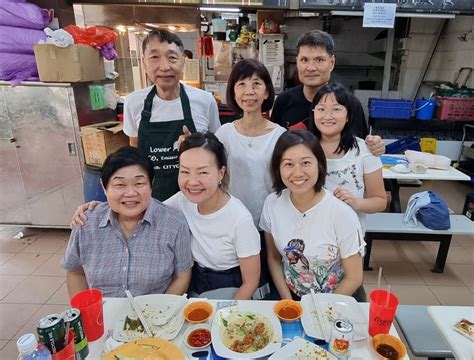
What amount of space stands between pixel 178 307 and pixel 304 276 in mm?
622

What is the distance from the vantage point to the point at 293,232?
5.28 feet

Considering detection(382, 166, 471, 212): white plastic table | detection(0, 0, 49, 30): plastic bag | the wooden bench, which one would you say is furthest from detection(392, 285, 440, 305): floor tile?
detection(0, 0, 49, 30): plastic bag

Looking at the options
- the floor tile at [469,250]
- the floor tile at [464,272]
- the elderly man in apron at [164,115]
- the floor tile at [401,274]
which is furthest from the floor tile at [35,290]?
the floor tile at [469,250]

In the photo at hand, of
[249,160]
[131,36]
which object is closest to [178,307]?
[249,160]

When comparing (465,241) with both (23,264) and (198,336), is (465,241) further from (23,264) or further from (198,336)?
(23,264)

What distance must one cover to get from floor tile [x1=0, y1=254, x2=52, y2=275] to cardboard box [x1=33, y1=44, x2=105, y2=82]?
1.82 meters

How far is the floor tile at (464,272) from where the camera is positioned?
3.11 meters

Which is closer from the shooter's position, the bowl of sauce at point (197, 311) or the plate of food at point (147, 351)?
the plate of food at point (147, 351)

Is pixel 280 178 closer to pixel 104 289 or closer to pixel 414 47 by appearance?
pixel 104 289

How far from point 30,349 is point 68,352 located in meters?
0.15

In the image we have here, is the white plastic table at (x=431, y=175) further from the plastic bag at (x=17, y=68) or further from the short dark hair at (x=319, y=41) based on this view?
the plastic bag at (x=17, y=68)

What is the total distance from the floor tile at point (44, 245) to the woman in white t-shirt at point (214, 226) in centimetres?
266

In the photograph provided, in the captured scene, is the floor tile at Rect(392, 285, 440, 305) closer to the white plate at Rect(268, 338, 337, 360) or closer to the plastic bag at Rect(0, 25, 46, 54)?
the white plate at Rect(268, 338, 337, 360)

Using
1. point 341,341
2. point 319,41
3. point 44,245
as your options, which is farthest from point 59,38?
point 341,341
